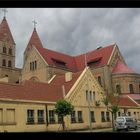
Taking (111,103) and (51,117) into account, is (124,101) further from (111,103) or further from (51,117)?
(51,117)

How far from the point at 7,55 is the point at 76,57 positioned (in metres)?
21.8

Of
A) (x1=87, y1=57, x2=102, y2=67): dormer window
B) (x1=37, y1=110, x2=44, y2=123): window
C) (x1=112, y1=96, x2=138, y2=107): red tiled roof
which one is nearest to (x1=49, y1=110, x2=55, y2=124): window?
(x1=37, y1=110, x2=44, y2=123): window

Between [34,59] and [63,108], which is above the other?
[34,59]

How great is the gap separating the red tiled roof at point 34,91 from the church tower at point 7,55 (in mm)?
43382

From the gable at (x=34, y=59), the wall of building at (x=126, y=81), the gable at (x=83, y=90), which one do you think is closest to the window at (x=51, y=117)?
the gable at (x=83, y=90)

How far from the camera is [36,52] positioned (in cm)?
5497

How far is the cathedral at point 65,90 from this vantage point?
25.9m

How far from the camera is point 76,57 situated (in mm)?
66562

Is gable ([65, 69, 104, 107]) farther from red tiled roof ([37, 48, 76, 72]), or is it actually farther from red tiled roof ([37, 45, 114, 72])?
red tiled roof ([37, 45, 114, 72])

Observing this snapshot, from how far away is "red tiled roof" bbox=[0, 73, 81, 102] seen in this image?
86.6 ft

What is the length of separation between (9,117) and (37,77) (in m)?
29.7

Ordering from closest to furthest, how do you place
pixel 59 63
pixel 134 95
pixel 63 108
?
pixel 63 108
pixel 134 95
pixel 59 63

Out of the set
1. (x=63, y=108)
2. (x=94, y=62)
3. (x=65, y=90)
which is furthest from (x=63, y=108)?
(x=94, y=62)
